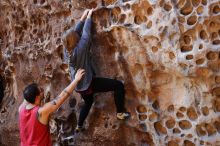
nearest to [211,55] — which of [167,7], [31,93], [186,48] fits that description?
[186,48]

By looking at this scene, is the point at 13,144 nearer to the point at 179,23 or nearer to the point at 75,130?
the point at 75,130

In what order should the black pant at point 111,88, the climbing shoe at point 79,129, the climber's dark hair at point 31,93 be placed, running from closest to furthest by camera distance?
the climber's dark hair at point 31,93, the black pant at point 111,88, the climbing shoe at point 79,129

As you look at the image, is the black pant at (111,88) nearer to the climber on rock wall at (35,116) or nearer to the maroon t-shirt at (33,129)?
the climber on rock wall at (35,116)

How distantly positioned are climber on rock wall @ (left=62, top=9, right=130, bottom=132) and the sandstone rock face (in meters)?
0.14

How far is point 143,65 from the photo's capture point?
3809 mm

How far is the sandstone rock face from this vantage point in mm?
3496

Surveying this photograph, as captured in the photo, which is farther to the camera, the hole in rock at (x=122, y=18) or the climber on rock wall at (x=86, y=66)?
the hole in rock at (x=122, y=18)

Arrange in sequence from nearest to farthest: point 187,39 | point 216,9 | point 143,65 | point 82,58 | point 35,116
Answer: point 35,116, point 216,9, point 187,39, point 82,58, point 143,65

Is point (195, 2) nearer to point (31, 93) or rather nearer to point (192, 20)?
point (192, 20)

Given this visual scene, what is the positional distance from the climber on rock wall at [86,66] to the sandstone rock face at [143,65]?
0.14 meters

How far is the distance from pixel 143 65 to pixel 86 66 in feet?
1.62

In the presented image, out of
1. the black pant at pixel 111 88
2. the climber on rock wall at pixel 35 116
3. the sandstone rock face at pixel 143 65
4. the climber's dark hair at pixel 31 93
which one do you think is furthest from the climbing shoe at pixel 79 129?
the climber's dark hair at pixel 31 93

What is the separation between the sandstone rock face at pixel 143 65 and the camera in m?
3.50

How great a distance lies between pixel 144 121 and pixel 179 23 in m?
0.92
